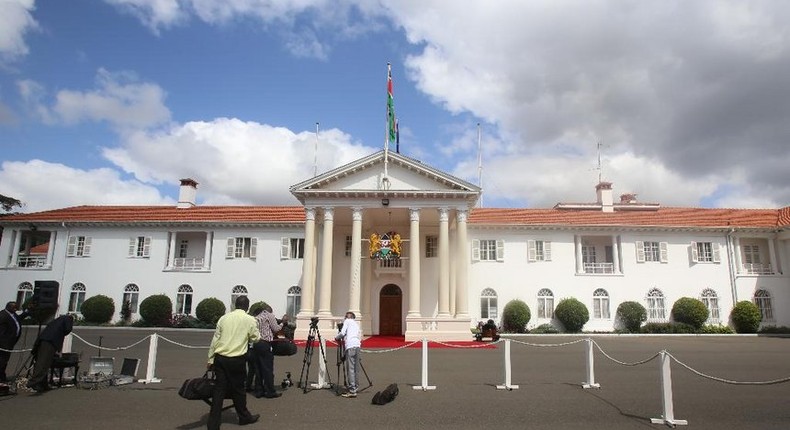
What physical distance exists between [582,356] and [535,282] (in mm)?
13117

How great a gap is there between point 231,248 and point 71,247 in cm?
1093

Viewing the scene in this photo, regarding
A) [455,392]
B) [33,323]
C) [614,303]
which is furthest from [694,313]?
[33,323]

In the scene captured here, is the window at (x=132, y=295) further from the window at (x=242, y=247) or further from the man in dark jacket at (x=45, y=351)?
the man in dark jacket at (x=45, y=351)

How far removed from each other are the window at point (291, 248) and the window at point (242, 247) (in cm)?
179

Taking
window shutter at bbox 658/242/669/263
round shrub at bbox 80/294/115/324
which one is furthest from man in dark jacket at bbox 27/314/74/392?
window shutter at bbox 658/242/669/263

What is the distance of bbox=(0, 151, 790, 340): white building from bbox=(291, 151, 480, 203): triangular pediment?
99.4 inches

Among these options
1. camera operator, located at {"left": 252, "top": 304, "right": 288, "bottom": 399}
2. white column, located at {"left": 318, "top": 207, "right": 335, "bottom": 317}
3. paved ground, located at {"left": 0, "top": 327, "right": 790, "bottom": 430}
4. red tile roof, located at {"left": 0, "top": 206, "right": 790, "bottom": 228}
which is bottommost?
paved ground, located at {"left": 0, "top": 327, "right": 790, "bottom": 430}

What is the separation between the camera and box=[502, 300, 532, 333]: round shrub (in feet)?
92.8

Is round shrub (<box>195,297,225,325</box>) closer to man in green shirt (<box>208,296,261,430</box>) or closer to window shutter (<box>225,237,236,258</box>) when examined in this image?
window shutter (<box>225,237,236,258</box>)

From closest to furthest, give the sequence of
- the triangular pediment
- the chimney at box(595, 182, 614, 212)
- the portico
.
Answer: the portico
the triangular pediment
the chimney at box(595, 182, 614, 212)

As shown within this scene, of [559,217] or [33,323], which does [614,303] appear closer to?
[559,217]

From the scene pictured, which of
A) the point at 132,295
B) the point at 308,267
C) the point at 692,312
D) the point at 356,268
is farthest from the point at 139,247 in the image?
the point at 692,312

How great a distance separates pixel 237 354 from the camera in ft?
22.4

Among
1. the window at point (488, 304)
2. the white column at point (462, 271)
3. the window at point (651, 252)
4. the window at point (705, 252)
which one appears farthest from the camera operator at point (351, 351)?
the window at point (705, 252)
